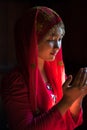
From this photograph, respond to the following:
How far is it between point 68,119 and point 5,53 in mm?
1124

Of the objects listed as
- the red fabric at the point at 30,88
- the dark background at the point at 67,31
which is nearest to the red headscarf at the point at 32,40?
the red fabric at the point at 30,88

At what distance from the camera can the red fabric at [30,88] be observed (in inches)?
28.3

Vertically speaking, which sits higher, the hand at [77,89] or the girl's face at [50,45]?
the girl's face at [50,45]

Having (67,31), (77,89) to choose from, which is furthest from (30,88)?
(67,31)

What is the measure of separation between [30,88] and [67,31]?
3.09ft

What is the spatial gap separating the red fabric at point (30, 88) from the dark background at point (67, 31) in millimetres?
630

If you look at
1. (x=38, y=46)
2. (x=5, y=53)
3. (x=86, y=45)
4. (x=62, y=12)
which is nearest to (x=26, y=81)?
(x=38, y=46)

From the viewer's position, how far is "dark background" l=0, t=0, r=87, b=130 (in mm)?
1568

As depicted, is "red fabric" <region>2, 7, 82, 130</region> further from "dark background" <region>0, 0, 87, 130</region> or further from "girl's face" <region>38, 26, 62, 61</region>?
"dark background" <region>0, 0, 87, 130</region>

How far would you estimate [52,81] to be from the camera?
2.80 feet

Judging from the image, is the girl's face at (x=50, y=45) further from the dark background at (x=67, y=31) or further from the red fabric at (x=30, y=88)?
the dark background at (x=67, y=31)

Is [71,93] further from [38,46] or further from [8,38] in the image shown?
[8,38]

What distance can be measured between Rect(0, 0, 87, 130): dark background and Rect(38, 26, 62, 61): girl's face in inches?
26.3

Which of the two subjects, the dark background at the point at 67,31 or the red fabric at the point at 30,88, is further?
the dark background at the point at 67,31
